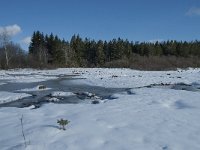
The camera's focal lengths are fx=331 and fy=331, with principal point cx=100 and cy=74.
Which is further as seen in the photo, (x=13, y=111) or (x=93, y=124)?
(x=13, y=111)

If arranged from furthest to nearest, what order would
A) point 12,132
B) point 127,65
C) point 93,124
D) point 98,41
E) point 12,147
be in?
point 98,41 < point 127,65 < point 93,124 < point 12,132 < point 12,147

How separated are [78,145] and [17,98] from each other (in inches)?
451

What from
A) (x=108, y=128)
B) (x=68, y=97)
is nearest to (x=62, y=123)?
(x=108, y=128)

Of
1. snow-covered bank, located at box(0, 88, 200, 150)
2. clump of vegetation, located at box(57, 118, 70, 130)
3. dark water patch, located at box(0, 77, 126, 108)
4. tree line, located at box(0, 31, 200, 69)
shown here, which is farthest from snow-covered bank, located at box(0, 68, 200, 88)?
tree line, located at box(0, 31, 200, 69)

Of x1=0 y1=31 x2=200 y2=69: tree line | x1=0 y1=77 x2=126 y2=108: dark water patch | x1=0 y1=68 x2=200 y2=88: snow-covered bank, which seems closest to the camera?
x1=0 y1=77 x2=126 y2=108: dark water patch

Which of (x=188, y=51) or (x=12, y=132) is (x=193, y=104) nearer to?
(x=12, y=132)

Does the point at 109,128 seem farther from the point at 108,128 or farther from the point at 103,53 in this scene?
the point at 103,53

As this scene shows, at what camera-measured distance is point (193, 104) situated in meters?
13.9

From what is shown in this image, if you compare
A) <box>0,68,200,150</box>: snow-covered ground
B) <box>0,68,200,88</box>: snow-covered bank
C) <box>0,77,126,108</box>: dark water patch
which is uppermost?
<box>0,68,200,88</box>: snow-covered bank

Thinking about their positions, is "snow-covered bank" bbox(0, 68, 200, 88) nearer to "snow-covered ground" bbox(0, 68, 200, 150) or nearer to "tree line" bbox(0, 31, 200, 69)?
"snow-covered ground" bbox(0, 68, 200, 150)

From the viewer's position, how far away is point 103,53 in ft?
310

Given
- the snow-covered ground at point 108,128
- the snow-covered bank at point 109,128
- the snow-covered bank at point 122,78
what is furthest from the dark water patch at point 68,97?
the snow-covered bank at point 122,78

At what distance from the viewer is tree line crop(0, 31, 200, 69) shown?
7914 cm

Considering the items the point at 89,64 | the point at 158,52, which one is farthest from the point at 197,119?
the point at 158,52
